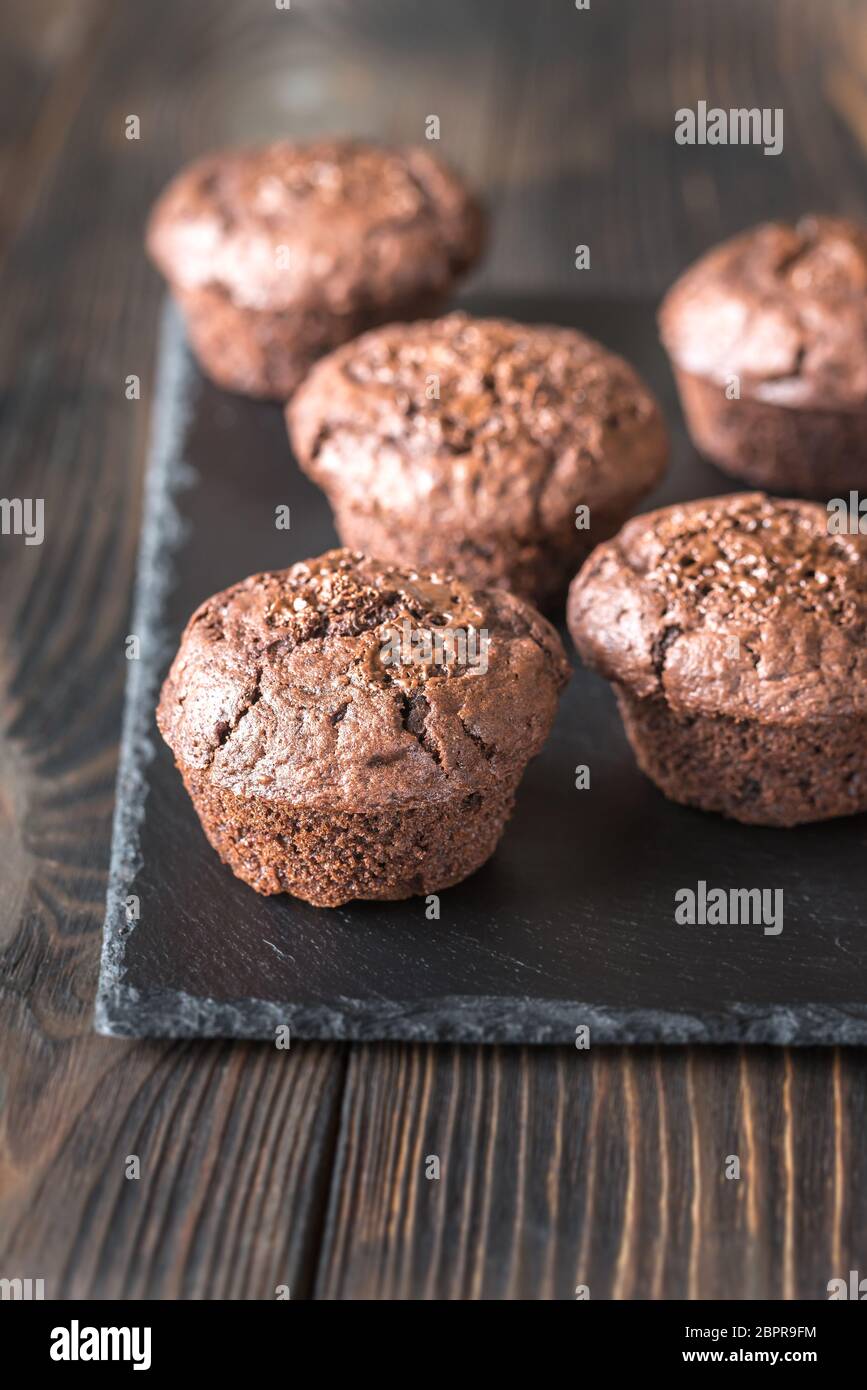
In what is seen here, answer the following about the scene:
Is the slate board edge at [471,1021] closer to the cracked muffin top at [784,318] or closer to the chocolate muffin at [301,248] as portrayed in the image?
the cracked muffin top at [784,318]

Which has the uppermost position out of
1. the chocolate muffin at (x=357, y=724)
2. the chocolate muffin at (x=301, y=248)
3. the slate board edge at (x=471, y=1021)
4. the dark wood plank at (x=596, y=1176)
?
the chocolate muffin at (x=301, y=248)

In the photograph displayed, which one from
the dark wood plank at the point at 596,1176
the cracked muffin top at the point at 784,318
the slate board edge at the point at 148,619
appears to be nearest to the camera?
the dark wood plank at the point at 596,1176

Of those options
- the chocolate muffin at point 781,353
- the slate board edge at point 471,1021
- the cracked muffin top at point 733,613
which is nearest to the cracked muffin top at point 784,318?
the chocolate muffin at point 781,353

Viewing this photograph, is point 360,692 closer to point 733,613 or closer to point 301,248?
point 733,613

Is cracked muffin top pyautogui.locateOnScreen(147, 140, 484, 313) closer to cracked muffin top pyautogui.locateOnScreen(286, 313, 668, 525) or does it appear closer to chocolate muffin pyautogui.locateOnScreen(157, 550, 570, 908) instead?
cracked muffin top pyautogui.locateOnScreen(286, 313, 668, 525)

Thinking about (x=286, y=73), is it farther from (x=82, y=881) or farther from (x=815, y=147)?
(x=82, y=881)

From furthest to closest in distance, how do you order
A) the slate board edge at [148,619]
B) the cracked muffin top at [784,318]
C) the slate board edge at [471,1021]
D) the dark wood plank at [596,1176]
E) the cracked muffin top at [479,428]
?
the cracked muffin top at [784,318]
the cracked muffin top at [479,428]
the slate board edge at [148,619]
the slate board edge at [471,1021]
the dark wood plank at [596,1176]
